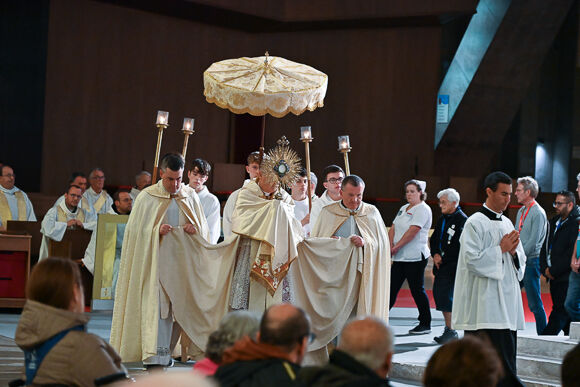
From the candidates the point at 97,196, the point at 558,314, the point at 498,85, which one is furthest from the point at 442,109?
the point at 558,314

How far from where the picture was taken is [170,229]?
298 inches

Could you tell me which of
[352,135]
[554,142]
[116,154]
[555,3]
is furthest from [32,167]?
[554,142]

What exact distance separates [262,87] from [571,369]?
5452 mm

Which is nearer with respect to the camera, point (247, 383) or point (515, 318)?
point (247, 383)

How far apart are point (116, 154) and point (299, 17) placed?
4.23 m

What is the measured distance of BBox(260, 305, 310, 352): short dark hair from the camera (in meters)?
3.33

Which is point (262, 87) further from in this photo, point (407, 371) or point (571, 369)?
point (571, 369)

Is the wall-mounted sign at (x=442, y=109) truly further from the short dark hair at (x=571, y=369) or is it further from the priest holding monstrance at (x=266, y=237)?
the short dark hair at (x=571, y=369)

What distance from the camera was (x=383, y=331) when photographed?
127 inches

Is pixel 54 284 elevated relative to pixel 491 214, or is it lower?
lower

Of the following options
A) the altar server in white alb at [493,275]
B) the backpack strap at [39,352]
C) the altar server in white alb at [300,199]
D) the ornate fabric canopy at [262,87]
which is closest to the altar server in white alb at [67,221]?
the altar server in white alb at [300,199]

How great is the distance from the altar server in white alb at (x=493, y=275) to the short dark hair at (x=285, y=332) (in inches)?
131

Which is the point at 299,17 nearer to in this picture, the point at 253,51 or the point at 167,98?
the point at 253,51

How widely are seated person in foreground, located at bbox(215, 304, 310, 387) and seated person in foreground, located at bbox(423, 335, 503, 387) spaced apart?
0.57m
